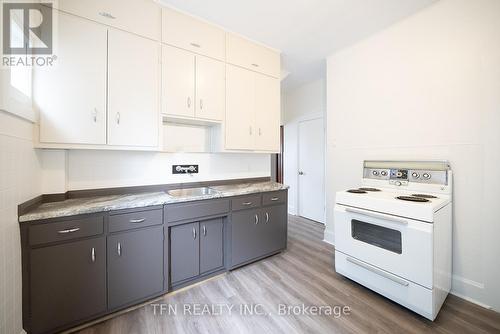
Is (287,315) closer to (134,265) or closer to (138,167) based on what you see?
(134,265)

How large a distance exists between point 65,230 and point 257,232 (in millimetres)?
1723

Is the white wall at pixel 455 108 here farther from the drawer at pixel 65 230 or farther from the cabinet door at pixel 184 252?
the drawer at pixel 65 230

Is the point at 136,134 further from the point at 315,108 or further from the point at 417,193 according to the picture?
the point at 315,108

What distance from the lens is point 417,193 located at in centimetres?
191

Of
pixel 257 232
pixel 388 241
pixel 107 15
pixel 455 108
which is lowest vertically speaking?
pixel 257 232

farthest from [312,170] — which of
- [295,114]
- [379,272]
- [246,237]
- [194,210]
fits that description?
[194,210]

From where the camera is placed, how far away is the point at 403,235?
1543 mm

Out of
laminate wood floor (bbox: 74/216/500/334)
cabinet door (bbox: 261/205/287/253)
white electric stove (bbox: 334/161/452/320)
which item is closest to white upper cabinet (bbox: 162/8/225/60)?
cabinet door (bbox: 261/205/287/253)

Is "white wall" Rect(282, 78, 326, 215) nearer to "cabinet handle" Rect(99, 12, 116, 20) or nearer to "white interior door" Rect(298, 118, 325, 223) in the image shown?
"white interior door" Rect(298, 118, 325, 223)

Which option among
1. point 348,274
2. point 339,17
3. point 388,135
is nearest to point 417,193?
point 388,135

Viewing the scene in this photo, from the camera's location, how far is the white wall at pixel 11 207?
108cm

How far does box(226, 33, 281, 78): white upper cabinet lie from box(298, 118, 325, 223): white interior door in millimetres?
1512

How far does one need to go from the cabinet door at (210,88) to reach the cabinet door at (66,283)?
5.02ft
